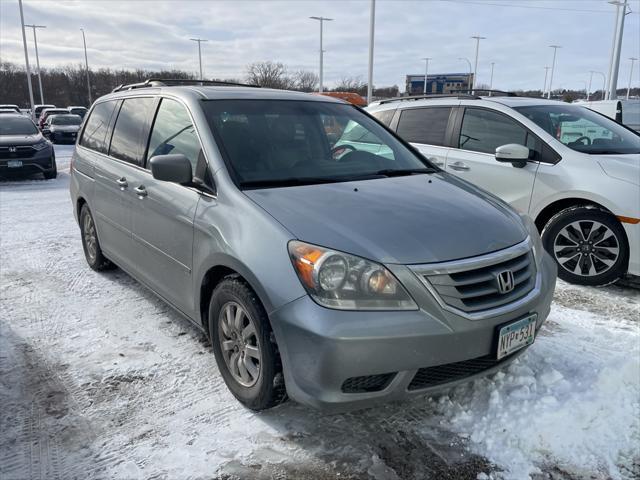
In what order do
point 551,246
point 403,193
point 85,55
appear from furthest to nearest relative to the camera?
point 85,55, point 551,246, point 403,193

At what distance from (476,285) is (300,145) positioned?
156 centimetres

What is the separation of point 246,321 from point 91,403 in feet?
3.50

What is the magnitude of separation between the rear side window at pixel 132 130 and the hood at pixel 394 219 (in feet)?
4.93

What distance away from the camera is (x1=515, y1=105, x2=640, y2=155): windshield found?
5168 mm

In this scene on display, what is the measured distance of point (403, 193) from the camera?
3.07 m

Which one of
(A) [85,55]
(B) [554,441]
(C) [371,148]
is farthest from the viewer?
(A) [85,55]

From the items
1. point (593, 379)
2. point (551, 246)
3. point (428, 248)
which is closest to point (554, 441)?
point (593, 379)

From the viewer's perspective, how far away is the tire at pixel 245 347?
2545 millimetres

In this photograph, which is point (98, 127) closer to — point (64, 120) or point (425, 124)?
point (425, 124)

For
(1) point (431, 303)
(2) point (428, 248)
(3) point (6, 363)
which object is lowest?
(3) point (6, 363)

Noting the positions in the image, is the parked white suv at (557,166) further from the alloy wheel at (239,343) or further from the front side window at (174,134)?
the alloy wheel at (239,343)

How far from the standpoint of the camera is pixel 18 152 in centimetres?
1167

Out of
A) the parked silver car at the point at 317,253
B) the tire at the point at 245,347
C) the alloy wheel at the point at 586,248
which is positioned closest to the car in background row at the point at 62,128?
the parked silver car at the point at 317,253

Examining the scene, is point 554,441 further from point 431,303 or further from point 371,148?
point 371,148
